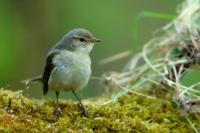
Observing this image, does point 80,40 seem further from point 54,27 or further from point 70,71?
point 54,27

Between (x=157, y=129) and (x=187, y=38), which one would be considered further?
(x=187, y=38)

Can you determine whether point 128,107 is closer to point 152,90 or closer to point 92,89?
point 152,90

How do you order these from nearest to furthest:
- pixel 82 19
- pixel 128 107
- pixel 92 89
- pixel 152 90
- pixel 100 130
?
1. pixel 100 130
2. pixel 128 107
3. pixel 152 90
4. pixel 92 89
5. pixel 82 19

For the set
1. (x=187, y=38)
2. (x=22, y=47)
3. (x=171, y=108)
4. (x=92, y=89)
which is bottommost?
(x=171, y=108)

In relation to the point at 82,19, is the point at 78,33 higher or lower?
lower

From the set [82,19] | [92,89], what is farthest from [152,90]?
[82,19]

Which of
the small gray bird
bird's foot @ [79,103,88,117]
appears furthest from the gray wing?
bird's foot @ [79,103,88,117]

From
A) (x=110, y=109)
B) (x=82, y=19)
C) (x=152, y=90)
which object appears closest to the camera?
(x=110, y=109)

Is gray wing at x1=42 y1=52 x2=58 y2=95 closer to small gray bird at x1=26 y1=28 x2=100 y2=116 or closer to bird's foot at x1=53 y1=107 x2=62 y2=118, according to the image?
small gray bird at x1=26 y1=28 x2=100 y2=116
